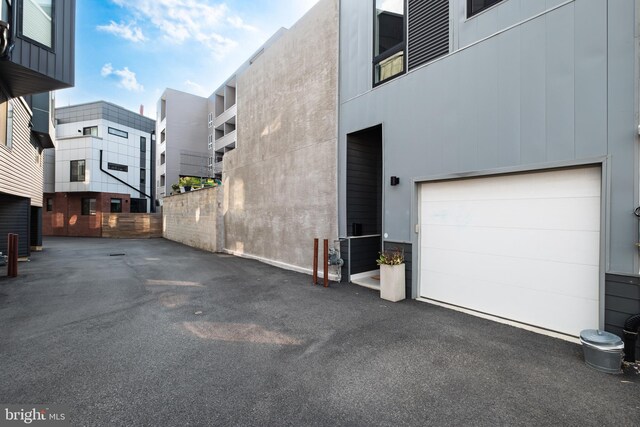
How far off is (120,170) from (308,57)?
22.5 meters

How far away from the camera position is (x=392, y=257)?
5668mm

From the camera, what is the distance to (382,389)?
2627 millimetres

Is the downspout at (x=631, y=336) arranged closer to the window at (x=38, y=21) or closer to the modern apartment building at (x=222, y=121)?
the window at (x=38, y=21)

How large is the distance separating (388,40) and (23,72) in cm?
839

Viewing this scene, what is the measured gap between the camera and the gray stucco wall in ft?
10.9

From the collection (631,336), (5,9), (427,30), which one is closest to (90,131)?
(5,9)

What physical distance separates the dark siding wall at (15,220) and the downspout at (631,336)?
1621 centimetres

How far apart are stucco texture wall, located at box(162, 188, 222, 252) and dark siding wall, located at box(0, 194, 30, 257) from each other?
20.9 ft

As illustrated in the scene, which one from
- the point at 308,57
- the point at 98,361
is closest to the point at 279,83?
the point at 308,57

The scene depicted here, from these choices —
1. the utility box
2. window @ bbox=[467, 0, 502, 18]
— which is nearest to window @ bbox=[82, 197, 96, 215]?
window @ bbox=[467, 0, 502, 18]

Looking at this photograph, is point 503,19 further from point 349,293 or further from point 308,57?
point 349,293

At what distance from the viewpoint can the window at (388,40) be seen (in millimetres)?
5879

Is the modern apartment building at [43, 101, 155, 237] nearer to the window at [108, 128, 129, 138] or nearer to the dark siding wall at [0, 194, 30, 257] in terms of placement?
the window at [108, 128, 129, 138]

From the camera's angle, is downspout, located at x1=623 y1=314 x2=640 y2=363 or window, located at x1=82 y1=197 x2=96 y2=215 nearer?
downspout, located at x1=623 y1=314 x2=640 y2=363
